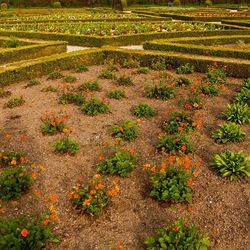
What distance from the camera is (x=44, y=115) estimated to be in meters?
10.6

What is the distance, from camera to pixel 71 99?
1181 cm

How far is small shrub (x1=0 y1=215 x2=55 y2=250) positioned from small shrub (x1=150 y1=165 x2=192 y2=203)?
7.65 feet

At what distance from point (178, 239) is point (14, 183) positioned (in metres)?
3.59

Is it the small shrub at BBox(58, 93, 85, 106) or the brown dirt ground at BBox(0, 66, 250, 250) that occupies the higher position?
the small shrub at BBox(58, 93, 85, 106)

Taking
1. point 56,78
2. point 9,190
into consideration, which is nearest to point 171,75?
point 56,78

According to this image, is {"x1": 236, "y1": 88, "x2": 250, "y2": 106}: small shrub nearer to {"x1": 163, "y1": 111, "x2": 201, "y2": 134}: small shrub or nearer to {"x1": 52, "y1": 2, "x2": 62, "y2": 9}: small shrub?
{"x1": 163, "y1": 111, "x2": 201, "y2": 134}: small shrub

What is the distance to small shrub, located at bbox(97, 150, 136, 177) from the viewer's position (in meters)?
7.47

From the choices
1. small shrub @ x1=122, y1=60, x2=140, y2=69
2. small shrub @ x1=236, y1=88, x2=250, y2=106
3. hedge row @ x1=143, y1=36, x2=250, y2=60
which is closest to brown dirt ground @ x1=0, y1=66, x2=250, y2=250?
small shrub @ x1=236, y1=88, x2=250, y2=106

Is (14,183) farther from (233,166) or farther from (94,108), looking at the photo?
(233,166)

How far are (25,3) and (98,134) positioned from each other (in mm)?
43244

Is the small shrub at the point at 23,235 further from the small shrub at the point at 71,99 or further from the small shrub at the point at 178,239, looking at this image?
the small shrub at the point at 71,99

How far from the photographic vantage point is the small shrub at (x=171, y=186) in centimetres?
659

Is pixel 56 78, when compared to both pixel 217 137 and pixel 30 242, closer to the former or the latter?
pixel 217 137

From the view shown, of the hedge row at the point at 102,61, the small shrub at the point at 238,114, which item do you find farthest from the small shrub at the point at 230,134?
the hedge row at the point at 102,61
